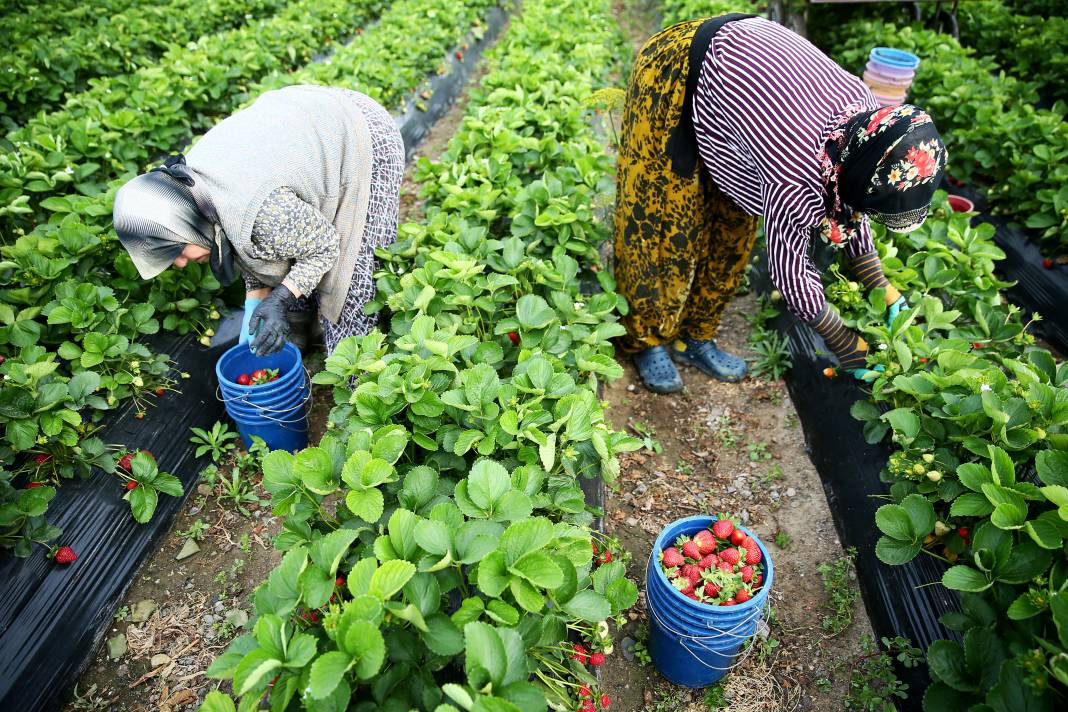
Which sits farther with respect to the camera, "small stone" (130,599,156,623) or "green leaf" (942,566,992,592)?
"small stone" (130,599,156,623)

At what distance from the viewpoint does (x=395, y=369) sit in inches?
69.4

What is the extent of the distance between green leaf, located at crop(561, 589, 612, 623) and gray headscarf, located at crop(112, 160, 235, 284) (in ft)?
6.06

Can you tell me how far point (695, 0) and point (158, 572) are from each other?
725 cm

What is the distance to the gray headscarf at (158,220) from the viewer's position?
206cm

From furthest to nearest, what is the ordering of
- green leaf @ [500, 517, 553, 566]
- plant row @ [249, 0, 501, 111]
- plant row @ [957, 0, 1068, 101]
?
1. plant row @ [957, 0, 1068, 101]
2. plant row @ [249, 0, 501, 111]
3. green leaf @ [500, 517, 553, 566]

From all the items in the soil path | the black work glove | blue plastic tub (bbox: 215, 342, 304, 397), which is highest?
the black work glove

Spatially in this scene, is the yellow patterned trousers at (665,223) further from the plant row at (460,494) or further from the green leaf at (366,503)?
the green leaf at (366,503)

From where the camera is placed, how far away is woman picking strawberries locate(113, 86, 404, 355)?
7.03 feet

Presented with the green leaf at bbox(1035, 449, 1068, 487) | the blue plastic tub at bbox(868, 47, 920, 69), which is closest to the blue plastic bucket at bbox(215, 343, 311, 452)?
the green leaf at bbox(1035, 449, 1068, 487)

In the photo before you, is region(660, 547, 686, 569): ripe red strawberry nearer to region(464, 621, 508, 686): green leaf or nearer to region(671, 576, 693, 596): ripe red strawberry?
region(671, 576, 693, 596): ripe red strawberry

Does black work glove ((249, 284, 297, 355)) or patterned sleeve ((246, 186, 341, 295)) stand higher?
patterned sleeve ((246, 186, 341, 295))

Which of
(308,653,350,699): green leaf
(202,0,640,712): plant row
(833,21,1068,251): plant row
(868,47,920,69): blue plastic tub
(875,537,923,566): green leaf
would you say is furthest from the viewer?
(868,47,920,69): blue plastic tub

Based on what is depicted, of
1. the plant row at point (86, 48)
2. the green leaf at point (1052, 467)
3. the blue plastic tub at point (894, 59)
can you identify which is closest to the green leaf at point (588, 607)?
the green leaf at point (1052, 467)

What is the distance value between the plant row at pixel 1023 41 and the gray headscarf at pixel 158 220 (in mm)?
5539
